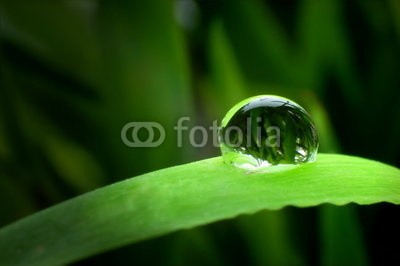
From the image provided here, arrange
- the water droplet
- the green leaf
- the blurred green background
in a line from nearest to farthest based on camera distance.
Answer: the green leaf, the water droplet, the blurred green background

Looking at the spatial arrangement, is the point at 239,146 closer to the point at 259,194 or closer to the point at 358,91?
the point at 259,194

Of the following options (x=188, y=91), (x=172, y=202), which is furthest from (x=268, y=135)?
(x=188, y=91)

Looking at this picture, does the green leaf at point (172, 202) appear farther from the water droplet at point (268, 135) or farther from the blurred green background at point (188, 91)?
the blurred green background at point (188, 91)

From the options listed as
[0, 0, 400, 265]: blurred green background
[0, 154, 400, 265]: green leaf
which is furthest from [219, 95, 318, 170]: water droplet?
[0, 0, 400, 265]: blurred green background

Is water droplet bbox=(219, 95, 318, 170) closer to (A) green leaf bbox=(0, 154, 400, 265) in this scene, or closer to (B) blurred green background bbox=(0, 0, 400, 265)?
(A) green leaf bbox=(0, 154, 400, 265)

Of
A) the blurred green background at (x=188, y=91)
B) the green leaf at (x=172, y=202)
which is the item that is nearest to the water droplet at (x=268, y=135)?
the green leaf at (x=172, y=202)

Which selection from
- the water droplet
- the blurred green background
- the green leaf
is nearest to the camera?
the green leaf
